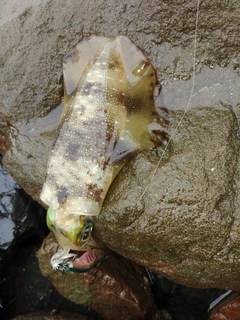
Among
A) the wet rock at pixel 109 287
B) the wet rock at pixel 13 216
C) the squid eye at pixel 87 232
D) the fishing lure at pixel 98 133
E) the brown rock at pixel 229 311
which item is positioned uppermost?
the fishing lure at pixel 98 133

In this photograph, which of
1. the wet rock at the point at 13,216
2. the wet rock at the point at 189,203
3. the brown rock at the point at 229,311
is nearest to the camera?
the wet rock at the point at 189,203

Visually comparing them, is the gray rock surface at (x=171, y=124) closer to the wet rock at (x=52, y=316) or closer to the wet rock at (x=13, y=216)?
the wet rock at (x=13, y=216)

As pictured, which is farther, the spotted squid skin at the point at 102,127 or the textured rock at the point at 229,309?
the textured rock at the point at 229,309

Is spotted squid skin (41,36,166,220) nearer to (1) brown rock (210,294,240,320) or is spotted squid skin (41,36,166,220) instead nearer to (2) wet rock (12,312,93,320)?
(2) wet rock (12,312,93,320)

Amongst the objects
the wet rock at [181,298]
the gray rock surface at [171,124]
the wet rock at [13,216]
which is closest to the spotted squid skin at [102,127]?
the gray rock surface at [171,124]

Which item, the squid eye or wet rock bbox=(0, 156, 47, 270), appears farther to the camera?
wet rock bbox=(0, 156, 47, 270)

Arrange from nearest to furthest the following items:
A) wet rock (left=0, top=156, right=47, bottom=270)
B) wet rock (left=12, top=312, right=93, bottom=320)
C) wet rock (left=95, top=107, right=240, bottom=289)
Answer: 1. wet rock (left=95, top=107, right=240, bottom=289)
2. wet rock (left=12, top=312, right=93, bottom=320)
3. wet rock (left=0, top=156, right=47, bottom=270)

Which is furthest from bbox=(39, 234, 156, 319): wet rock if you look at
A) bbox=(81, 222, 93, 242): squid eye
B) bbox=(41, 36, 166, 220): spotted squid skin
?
bbox=(41, 36, 166, 220): spotted squid skin

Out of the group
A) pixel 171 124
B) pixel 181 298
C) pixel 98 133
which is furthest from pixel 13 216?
pixel 171 124
